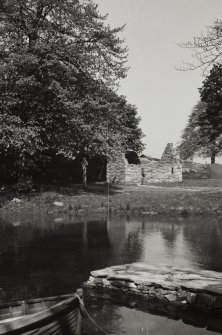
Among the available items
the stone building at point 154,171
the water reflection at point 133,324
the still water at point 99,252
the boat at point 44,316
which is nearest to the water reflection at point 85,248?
the still water at point 99,252

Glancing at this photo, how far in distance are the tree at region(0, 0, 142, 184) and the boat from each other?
23594mm

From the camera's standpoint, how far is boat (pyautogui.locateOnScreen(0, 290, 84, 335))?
8367 millimetres

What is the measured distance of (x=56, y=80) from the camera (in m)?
37.2

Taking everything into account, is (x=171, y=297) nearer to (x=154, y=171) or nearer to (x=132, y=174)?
(x=132, y=174)

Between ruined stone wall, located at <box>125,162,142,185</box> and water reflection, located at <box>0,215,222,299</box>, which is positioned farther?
ruined stone wall, located at <box>125,162,142,185</box>

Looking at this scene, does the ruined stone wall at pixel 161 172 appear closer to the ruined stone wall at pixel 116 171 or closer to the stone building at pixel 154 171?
the stone building at pixel 154 171

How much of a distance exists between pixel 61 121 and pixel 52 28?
310 inches

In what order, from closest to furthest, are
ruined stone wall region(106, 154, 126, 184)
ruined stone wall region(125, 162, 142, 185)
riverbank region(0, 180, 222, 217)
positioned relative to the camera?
riverbank region(0, 180, 222, 217) → ruined stone wall region(125, 162, 142, 185) → ruined stone wall region(106, 154, 126, 184)

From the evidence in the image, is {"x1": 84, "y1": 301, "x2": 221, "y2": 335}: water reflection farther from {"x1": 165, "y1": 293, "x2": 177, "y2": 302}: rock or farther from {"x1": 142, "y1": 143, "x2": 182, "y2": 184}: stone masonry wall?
{"x1": 142, "y1": 143, "x2": 182, "y2": 184}: stone masonry wall

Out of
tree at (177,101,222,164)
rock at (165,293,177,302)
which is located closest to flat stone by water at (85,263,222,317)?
rock at (165,293,177,302)

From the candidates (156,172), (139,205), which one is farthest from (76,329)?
(156,172)

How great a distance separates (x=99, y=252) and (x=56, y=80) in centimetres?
2005

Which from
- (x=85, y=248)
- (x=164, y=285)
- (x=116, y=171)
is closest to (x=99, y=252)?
(x=85, y=248)

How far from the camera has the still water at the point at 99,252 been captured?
1291cm
